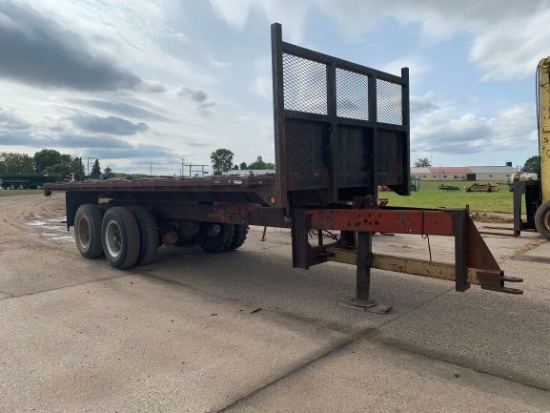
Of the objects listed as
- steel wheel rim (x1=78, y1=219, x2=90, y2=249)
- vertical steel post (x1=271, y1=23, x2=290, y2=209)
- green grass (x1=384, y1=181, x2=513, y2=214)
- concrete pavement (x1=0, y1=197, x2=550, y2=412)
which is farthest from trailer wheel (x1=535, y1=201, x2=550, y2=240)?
steel wheel rim (x1=78, y1=219, x2=90, y2=249)

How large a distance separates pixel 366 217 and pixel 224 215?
2392 mm

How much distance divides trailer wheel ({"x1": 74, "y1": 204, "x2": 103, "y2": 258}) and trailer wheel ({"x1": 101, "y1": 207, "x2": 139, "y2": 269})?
1.51 feet

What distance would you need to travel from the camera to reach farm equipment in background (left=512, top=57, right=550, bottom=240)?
29.7 feet

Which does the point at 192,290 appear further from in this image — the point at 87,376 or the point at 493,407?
the point at 493,407

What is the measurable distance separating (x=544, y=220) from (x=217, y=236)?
21.7 ft

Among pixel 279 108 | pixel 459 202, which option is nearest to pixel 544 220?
pixel 279 108

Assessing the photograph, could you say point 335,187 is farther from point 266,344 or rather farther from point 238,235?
point 238,235

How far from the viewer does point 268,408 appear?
10.3 feet

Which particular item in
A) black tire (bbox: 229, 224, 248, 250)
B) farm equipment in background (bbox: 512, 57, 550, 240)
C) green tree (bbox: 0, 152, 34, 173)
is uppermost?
green tree (bbox: 0, 152, 34, 173)

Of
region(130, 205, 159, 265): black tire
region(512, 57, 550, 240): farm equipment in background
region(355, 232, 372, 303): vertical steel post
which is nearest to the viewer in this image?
region(355, 232, 372, 303): vertical steel post

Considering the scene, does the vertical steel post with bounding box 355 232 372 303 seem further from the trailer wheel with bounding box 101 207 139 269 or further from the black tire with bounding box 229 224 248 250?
the black tire with bounding box 229 224 248 250

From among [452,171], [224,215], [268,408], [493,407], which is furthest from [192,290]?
[452,171]

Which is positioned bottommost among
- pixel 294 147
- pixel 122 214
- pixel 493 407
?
pixel 493 407

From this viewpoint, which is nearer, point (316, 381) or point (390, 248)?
point (316, 381)
